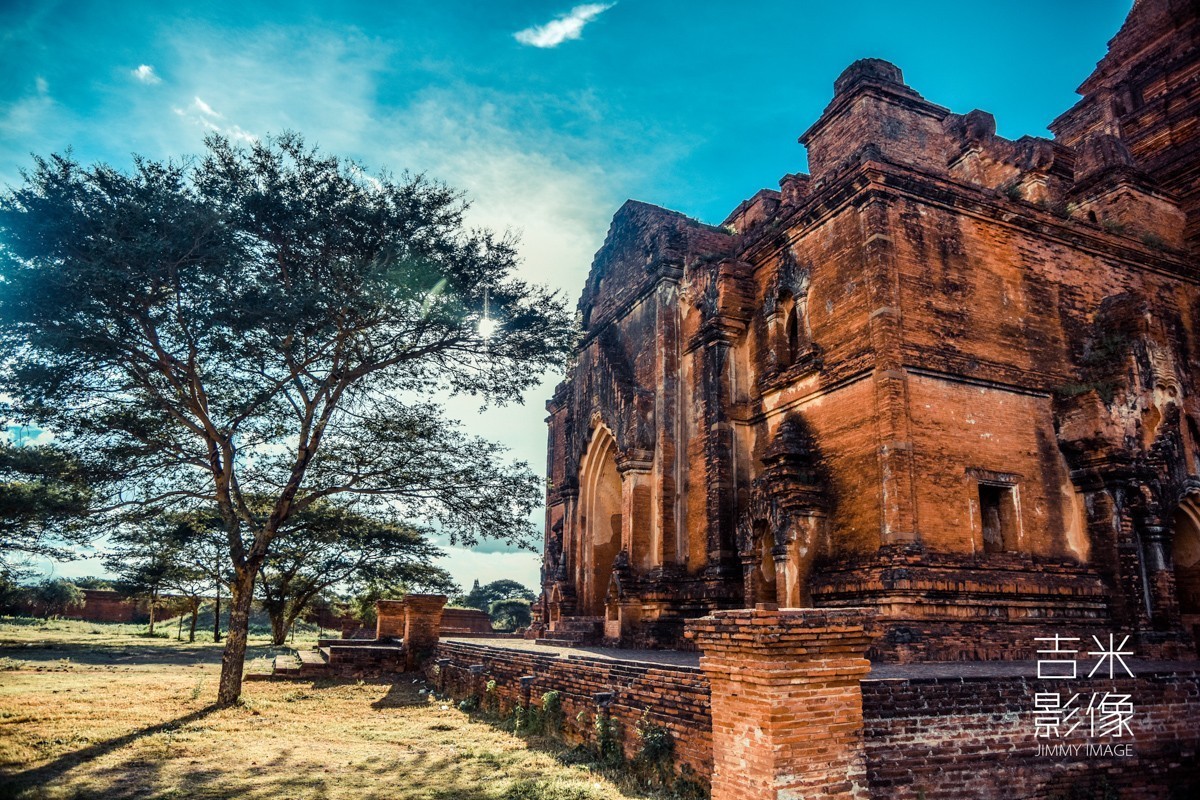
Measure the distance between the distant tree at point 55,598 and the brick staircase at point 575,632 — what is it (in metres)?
33.9

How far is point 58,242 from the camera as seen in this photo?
11.2 meters

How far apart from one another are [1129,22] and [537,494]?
20.3 meters

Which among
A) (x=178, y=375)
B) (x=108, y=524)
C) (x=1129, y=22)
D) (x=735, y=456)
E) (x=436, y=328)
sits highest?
(x=1129, y=22)

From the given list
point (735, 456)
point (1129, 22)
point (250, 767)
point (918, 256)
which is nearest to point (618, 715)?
point (250, 767)

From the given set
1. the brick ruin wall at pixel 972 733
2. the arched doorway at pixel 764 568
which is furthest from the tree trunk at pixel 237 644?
the arched doorway at pixel 764 568

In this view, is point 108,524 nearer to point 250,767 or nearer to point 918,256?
point 250,767

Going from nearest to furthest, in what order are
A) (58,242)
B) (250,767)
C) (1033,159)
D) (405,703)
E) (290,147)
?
(250,767), (58,242), (290,147), (405,703), (1033,159)

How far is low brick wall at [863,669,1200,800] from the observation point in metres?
6.45

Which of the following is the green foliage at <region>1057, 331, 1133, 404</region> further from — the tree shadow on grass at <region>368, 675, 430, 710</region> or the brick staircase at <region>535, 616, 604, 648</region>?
the tree shadow on grass at <region>368, 675, 430, 710</region>

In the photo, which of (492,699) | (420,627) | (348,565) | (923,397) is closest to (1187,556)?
(923,397)

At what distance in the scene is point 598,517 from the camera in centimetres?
1820

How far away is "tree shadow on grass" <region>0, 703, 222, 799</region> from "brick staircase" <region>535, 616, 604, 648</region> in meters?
6.92

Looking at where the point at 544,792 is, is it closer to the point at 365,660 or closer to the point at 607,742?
the point at 607,742

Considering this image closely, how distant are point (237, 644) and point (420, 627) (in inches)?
228
